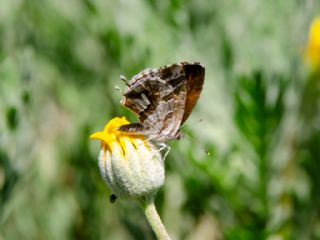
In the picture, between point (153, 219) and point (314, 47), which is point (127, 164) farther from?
point (314, 47)

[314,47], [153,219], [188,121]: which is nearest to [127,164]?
[153,219]

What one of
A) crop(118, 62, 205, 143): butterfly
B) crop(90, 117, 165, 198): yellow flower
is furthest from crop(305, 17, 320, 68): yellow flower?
crop(90, 117, 165, 198): yellow flower

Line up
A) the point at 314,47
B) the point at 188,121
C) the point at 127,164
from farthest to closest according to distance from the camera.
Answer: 1. the point at 314,47
2. the point at 188,121
3. the point at 127,164

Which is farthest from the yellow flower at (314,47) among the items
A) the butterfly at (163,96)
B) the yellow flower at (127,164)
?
the yellow flower at (127,164)

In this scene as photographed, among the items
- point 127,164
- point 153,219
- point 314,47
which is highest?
point 127,164

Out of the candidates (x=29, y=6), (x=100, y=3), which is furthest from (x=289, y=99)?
(x=29, y=6)

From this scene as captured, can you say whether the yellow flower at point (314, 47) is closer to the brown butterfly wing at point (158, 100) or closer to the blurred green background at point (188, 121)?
the blurred green background at point (188, 121)

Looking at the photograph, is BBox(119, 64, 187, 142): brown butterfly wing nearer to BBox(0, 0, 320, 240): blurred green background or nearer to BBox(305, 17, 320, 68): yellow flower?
BBox(0, 0, 320, 240): blurred green background
